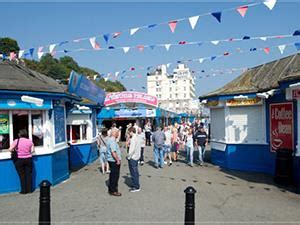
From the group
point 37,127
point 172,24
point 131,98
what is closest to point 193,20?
point 172,24

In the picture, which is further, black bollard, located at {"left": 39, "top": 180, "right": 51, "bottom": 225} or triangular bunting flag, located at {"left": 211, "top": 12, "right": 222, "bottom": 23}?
triangular bunting flag, located at {"left": 211, "top": 12, "right": 222, "bottom": 23}

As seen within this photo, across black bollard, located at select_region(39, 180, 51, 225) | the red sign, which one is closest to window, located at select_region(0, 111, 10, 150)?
black bollard, located at select_region(39, 180, 51, 225)

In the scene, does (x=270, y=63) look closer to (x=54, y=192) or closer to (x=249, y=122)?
(x=249, y=122)

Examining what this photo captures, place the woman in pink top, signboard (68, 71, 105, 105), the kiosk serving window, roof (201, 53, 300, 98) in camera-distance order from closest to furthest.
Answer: the woman in pink top, the kiosk serving window, signboard (68, 71, 105, 105), roof (201, 53, 300, 98)

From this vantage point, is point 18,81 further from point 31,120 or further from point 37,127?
point 37,127

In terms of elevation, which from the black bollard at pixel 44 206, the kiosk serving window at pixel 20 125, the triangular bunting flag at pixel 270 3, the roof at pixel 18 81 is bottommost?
the black bollard at pixel 44 206

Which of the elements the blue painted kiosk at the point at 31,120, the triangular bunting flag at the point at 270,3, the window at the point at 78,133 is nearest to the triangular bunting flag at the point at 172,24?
the triangular bunting flag at the point at 270,3

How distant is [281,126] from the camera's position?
10.2m

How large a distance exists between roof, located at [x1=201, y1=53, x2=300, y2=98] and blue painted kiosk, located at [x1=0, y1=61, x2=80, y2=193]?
6372mm

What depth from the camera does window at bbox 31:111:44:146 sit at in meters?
8.59

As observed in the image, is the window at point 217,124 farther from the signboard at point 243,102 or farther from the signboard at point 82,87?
the signboard at point 82,87

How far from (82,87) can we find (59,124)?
2.06m

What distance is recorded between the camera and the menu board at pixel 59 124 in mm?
9344

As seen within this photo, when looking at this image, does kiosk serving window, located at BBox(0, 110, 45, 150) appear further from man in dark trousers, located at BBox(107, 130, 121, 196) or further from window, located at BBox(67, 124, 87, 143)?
window, located at BBox(67, 124, 87, 143)
